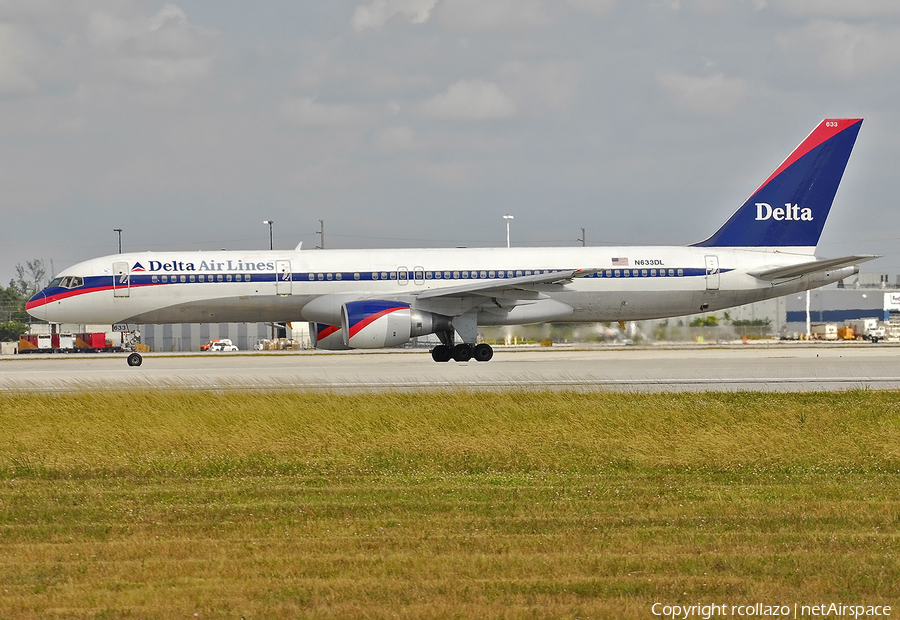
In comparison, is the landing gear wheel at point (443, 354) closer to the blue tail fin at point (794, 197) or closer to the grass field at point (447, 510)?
the blue tail fin at point (794, 197)

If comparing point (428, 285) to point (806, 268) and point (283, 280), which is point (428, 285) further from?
point (806, 268)

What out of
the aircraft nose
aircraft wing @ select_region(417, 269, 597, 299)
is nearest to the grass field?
aircraft wing @ select_region(417, 269, 597, 299)

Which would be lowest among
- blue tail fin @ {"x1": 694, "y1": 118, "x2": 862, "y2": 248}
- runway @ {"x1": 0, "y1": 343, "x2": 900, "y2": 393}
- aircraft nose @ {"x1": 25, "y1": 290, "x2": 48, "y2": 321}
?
runway @ {"x1": 0, "y1": 343, "x2": 900, "y2": 393}

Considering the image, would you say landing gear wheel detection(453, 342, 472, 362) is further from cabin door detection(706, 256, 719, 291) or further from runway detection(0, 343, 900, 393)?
cabin door detection(706, 256, 719, 291)

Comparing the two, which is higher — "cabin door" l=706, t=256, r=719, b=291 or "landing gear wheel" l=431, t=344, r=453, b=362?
"cabin door" l=706, t=256, r=719, b=291

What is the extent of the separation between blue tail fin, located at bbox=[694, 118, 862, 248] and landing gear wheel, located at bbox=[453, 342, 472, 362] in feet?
30.7

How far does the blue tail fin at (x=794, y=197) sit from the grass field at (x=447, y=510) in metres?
19.4

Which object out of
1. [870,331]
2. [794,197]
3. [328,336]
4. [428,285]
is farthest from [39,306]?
[870,331]

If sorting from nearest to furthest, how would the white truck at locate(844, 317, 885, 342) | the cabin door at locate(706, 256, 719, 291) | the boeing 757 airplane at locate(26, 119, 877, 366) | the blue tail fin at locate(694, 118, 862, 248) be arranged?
the boeing 757 airplane at locate(26, 119, 877, 366)
the cabin door at locate(706, 256, 719, 291)
the blue tail fin at locate(694, 118, 862, 248)
the white truck at locate(844, 317, 885, 342)

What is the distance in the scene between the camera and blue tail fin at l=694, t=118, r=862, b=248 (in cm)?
3419

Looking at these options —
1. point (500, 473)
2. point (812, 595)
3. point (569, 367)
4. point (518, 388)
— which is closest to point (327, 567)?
point (812, 595)

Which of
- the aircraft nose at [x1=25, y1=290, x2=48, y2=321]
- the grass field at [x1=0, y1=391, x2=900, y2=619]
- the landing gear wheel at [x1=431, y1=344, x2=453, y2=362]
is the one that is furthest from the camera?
the landing gear wheel at [x1=431, y1=344, x2=453, y2=362]

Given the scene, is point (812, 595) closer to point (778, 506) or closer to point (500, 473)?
point (778, 506)

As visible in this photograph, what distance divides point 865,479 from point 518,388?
9667 mm
